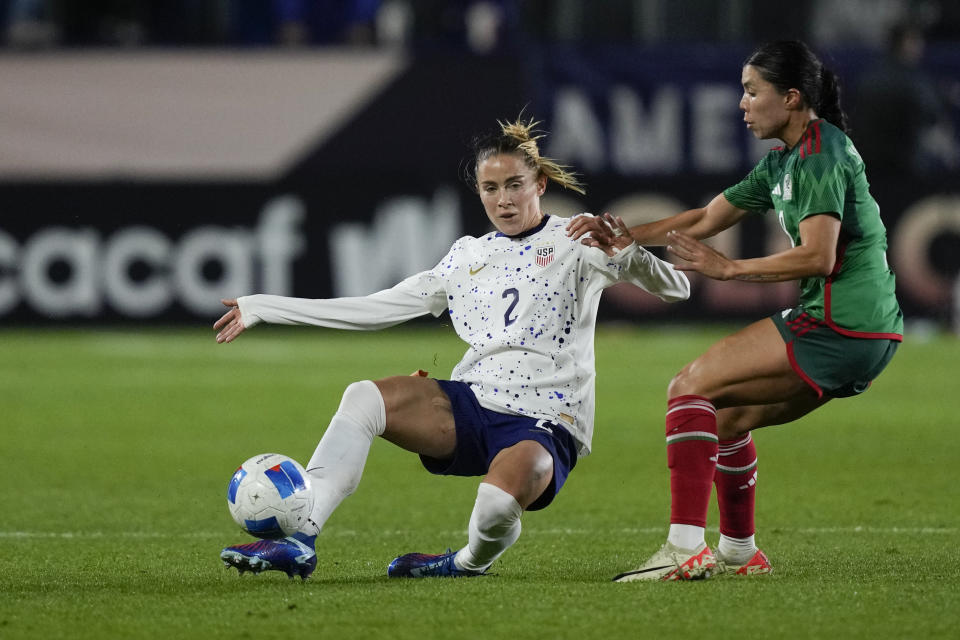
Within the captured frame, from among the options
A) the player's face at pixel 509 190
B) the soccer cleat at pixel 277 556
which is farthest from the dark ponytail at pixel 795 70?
the soccer cleat at pixel 277 556

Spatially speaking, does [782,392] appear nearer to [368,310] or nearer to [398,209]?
[368,310]

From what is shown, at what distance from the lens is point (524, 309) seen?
540cm

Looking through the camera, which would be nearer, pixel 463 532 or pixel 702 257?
pixel 702 257

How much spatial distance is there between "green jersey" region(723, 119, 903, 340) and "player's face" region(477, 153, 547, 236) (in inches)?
32.3

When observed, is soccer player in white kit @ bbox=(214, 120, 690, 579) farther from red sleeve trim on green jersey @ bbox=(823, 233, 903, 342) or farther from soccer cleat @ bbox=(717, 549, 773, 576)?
soccer cleat @ bbox=(717, 549, 773, 576)

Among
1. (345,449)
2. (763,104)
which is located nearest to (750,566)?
(345,449)

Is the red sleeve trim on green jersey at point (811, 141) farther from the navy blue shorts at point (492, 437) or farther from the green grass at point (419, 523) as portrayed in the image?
the green grass at point (419, 523)

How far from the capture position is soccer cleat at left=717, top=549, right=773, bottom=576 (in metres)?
5.47

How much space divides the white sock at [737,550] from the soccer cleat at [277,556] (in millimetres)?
1429

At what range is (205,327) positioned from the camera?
57.2ft

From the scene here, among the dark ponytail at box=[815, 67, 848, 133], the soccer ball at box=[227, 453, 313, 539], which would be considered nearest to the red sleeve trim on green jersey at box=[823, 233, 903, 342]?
the dark ponytail at box=[815, 67, 848, 133]

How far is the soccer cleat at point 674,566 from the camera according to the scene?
5156mm

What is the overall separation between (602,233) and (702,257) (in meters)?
0.45

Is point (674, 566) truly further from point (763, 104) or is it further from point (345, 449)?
point (763, 104)
